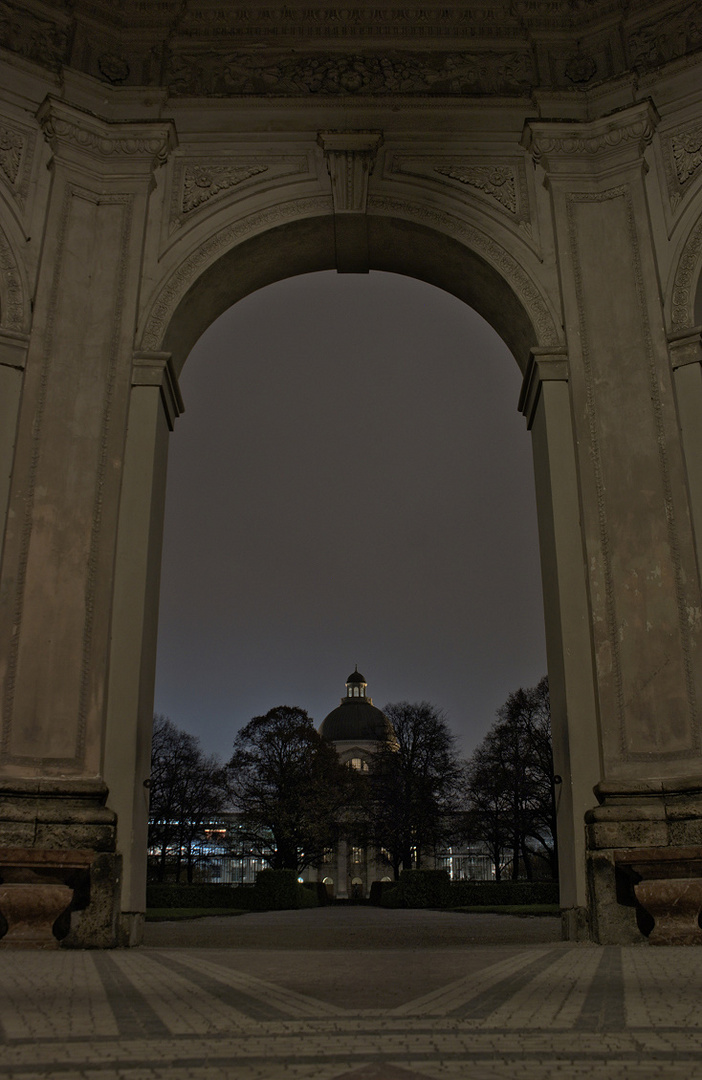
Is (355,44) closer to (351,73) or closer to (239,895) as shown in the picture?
(351,73)

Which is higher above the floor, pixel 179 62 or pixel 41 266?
pixel 179 62

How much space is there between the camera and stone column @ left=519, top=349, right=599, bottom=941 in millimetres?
8969

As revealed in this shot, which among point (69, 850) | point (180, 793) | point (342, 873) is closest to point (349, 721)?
point (342, 873)

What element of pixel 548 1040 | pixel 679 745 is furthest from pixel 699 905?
pixel 548 1040

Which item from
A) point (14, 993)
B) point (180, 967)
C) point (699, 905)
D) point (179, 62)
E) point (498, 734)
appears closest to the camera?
point (14, 993)

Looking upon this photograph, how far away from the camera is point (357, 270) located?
13.1 m

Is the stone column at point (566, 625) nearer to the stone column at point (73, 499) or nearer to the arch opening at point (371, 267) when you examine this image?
the arch opening at point (371, 267)

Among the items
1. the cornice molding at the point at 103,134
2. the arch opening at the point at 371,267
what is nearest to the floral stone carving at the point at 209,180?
the cornice molding at the point at 103,134

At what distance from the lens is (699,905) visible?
752 centimetres

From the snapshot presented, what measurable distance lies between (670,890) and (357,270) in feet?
29.8

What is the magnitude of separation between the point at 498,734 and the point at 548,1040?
35.9 meters

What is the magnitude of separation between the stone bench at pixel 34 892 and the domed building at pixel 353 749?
55.6 meters

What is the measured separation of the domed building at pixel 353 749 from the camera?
74250 mm

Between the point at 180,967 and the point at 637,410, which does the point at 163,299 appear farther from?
the point at 180,967
